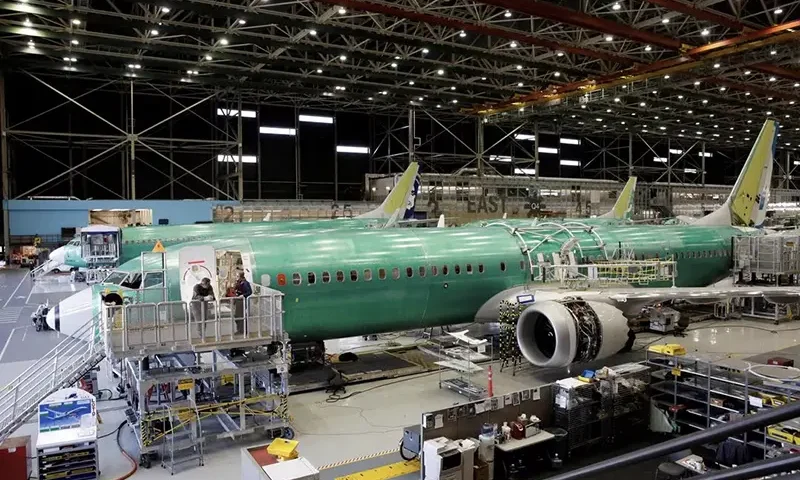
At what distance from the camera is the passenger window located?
13.5 metres

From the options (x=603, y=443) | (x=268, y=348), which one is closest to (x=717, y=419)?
(x=603, y=443)

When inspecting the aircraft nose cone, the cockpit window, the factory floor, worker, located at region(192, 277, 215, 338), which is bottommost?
the factory floor

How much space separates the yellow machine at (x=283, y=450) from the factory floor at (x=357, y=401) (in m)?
1.78

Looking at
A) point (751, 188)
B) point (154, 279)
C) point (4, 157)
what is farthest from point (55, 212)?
point (751, 188)

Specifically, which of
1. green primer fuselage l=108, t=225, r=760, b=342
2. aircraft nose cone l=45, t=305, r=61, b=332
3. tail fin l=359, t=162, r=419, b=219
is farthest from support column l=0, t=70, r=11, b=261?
green primer fuselage l=108, t=225, r=760, b=342

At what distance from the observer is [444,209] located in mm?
49562

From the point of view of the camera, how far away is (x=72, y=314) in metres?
13.3

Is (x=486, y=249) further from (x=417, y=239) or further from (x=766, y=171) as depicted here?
(x=766, y=171)

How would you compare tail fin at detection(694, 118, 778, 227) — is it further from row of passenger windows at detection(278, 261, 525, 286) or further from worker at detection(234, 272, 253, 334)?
worker at detection(234, 272, 253, 334)

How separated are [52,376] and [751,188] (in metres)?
29.3

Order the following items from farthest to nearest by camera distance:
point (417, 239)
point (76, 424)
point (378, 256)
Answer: point (417, 239), point (378, 256), point (76, 424)

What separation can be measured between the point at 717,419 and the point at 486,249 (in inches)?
314

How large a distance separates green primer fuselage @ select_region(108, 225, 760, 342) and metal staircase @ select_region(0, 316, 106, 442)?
192 cm

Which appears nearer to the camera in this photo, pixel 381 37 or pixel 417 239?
pixel 417 239
